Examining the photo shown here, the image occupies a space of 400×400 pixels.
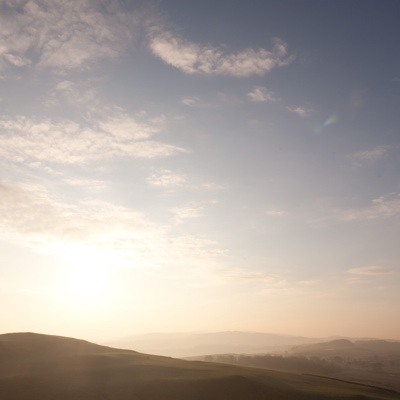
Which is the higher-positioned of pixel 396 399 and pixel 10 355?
pixel 10 355

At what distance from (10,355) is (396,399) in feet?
212

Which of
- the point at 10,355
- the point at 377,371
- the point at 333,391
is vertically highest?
the point at 10,355

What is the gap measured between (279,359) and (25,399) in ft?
428

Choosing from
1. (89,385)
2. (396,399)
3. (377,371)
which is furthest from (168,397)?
(377,371)

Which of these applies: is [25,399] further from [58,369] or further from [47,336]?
[47,336]

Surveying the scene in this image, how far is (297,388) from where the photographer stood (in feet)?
162

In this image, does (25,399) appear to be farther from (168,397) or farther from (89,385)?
(168,397)

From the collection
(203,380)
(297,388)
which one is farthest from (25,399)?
(297,388)

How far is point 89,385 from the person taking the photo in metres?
46.8

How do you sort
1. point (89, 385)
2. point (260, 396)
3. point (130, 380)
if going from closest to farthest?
1. point (260, 396)
2. point (89, 385)
3. point (130, 380)

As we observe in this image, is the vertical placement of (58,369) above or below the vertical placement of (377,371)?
above

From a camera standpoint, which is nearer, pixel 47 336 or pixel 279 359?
pixel 47 336

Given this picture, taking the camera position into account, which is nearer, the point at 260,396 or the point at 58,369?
the point at 260,396

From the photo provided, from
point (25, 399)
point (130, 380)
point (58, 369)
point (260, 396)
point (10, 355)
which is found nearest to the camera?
point (25, 399)
